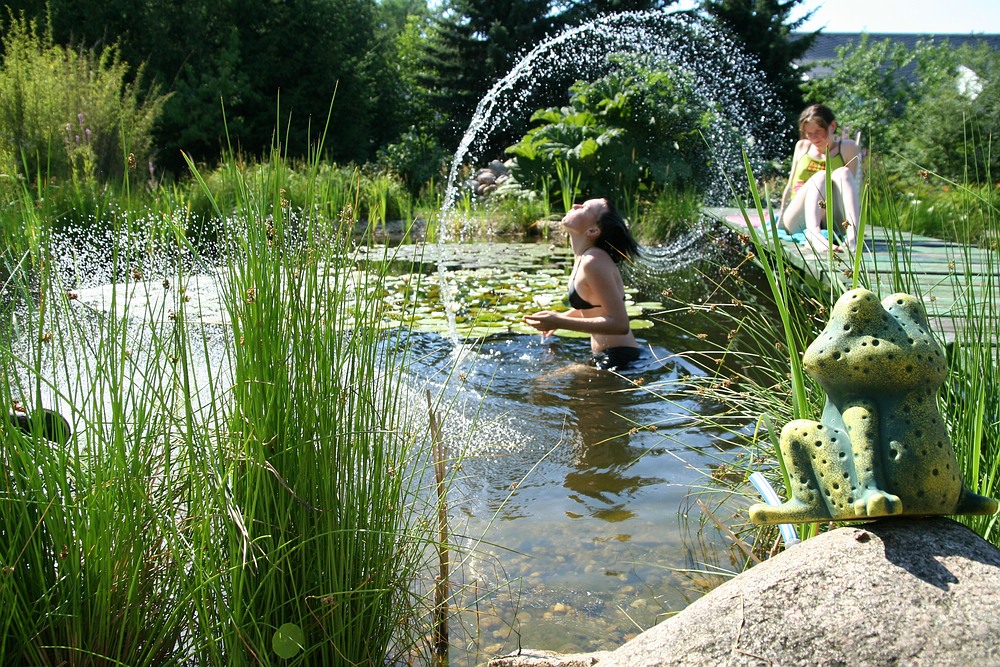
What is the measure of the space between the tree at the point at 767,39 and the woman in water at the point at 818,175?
671 inches

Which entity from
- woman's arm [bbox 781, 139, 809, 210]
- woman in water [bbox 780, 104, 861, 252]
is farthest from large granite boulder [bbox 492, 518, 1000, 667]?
woman's arm [bbox 781, 139, 809, 210]

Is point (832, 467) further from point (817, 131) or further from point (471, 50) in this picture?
point (471, 50)

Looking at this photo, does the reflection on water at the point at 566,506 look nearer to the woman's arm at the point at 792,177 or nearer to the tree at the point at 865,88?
the woman's arm at the point at 792,177

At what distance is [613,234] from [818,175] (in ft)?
8.50

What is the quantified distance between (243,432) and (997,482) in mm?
1657

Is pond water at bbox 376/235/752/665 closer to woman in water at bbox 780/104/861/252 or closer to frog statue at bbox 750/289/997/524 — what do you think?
frog statue at bbox 750/289/997/524

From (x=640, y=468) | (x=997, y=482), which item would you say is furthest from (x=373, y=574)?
(x=640, y=468)

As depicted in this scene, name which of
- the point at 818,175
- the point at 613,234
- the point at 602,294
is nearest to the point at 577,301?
the point at 602,294

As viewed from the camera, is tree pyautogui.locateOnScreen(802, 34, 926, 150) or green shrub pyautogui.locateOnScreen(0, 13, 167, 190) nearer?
green shrub pyautogui.locateOnScreen(0, 13, 167, 190)

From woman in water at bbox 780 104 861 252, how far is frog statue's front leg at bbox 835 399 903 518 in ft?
14.2

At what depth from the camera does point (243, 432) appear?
1.56 metres

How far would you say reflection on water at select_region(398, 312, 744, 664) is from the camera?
2.43 m

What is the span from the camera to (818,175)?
6.51 m

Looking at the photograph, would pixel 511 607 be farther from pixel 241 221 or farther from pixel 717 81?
pixel 717 81
